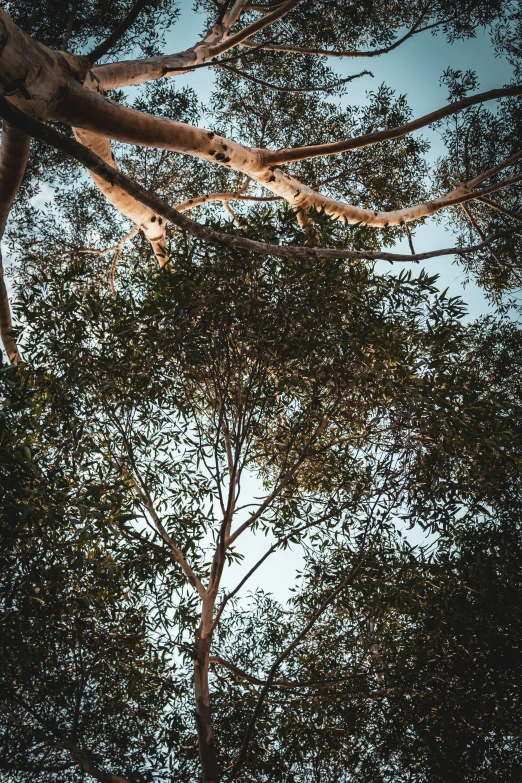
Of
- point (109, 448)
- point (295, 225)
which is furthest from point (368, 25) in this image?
point (109, 448)

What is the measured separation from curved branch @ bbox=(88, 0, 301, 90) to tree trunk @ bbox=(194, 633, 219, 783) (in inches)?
192

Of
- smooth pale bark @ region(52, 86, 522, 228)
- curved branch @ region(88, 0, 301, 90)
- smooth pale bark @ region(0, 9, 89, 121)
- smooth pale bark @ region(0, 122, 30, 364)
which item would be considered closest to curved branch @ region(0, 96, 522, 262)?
smooth pale bark @ region(0, 9, 89, 121)

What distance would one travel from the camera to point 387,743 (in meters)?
3.91

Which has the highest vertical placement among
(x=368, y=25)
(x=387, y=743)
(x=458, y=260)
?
(x=368, y=25)

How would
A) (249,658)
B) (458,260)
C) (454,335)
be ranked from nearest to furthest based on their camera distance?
1. (454,335)
2. (249,658)
3. (458,260)

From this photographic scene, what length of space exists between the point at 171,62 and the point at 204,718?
6.67 m

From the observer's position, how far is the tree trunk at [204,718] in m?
3.68

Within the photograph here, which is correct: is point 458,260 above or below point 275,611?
above

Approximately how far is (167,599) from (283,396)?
217 cm

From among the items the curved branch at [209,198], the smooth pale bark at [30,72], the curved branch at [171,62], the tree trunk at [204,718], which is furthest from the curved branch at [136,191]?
the curved branch at [209,198]

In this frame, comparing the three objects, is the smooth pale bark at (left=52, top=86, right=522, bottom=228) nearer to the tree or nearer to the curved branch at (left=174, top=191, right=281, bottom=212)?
the tree

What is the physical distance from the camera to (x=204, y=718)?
3.82 meters

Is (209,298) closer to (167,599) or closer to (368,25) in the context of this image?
(167,599)

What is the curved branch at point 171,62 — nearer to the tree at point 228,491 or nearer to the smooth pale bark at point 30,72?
the tree at point 228,491
